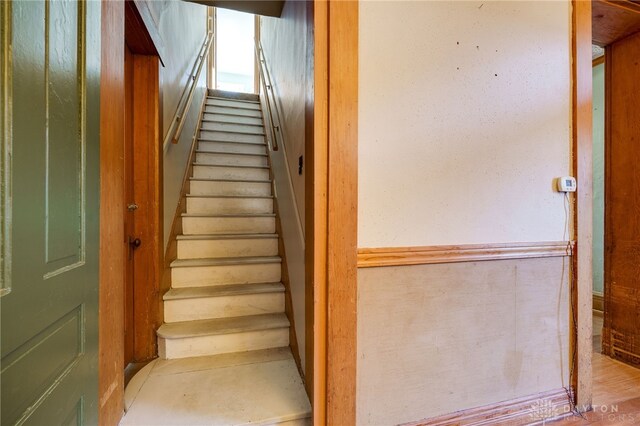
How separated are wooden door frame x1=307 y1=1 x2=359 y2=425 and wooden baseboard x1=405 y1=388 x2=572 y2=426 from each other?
1.43 feet

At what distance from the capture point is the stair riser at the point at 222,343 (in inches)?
65.6

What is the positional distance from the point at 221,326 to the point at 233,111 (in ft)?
10.3

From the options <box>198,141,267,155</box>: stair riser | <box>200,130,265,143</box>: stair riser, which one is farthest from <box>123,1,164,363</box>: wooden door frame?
<box>200,130,265,143</box>: stair riser

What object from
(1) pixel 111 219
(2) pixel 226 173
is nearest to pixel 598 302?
(2) pixel 226 173

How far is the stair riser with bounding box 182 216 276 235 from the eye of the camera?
2293 mm

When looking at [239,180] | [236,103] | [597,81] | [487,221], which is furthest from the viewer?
[236,103]

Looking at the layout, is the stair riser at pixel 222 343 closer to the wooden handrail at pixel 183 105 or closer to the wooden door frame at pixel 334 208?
the wooden door frame at pixel 334 208

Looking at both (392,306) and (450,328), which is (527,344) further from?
(392,306)

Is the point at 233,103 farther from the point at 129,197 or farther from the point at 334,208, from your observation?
the point at 334,208

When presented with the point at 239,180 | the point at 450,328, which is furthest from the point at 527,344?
the point at 239,180

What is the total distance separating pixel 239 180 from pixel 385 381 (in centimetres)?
209

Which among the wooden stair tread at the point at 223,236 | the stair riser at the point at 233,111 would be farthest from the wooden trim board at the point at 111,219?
the stair riser at the point at 233,111

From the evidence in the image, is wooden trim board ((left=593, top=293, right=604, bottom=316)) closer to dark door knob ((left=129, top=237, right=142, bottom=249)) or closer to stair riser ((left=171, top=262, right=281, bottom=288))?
stair riser ((left=171, top=262, right=281, bottom=288))

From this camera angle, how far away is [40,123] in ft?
2.29
